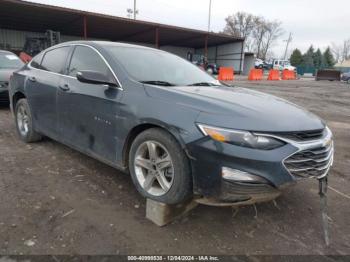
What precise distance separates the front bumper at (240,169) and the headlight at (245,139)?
0.10 feet

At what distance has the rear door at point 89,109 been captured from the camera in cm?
Answer: 299

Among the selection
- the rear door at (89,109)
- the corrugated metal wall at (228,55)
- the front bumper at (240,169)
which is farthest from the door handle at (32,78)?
the corrugated metal wall at (228,55)

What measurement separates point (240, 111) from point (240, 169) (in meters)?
0.48

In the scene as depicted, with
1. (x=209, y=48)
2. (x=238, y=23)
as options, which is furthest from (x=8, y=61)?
(x=238, y=23)

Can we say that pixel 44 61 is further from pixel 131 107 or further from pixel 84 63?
pixel 131 107

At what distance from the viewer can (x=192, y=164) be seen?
2340 millimetres

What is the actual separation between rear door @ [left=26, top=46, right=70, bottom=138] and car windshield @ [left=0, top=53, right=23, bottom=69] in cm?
420

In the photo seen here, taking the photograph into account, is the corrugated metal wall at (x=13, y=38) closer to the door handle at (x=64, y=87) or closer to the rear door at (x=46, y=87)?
the rear door at (x=46, y=87)

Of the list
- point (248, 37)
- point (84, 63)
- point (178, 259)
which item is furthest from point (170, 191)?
point (248, 37)

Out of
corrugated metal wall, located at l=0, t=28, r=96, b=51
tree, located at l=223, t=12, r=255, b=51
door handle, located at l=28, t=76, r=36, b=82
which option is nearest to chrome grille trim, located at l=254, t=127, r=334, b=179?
door handle, located at l=28, t=76, r=36, b=82

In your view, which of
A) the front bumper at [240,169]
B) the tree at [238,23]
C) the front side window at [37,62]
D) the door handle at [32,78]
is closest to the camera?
the front bumper at [240,169]

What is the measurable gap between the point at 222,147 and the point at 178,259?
2.93ft

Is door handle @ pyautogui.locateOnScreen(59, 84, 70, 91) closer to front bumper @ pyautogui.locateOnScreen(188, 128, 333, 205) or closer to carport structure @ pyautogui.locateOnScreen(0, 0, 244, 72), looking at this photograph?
front bumper @ pyautogui.locateOnScreen(188, 128, 333, 205)

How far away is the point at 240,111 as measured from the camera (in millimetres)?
2385
